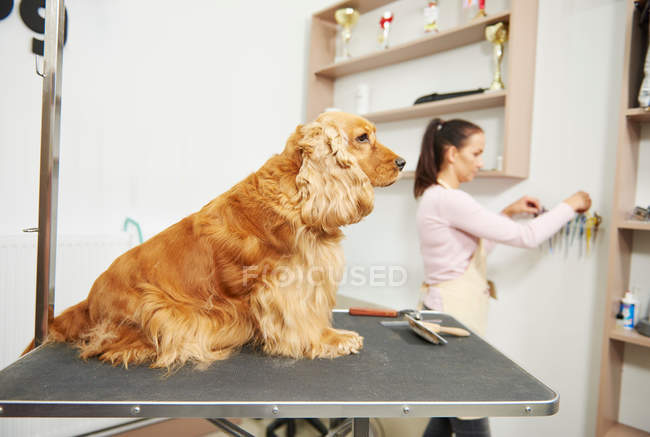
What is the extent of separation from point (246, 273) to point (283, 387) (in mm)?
300

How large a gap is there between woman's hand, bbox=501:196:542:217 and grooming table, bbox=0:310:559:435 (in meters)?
1.19

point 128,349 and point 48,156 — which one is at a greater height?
point 48,156

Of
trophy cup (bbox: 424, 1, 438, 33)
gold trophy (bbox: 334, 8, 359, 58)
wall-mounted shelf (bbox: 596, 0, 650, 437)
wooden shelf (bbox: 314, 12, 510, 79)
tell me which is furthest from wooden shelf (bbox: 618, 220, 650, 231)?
gold trophy (bbox: 334, 8, 359, 58)

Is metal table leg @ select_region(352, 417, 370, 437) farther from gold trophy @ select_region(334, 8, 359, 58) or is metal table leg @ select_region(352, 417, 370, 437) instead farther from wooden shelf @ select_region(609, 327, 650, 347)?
gold trophy @ select_region(334, 8, 359, 58)

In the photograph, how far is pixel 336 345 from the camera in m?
1.10

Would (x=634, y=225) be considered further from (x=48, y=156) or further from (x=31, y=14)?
(x=31, y=14)

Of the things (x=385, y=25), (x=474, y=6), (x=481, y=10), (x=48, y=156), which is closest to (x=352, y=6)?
(x=385, y=25)

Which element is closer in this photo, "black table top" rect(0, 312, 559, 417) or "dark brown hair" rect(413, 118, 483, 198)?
"black table top" rect(0, 312, 559, 417)

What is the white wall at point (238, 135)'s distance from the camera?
1.96 meters

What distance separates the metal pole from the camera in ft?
3.39

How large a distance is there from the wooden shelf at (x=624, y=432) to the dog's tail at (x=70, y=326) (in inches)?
81.9

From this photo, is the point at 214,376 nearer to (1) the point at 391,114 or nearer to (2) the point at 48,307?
(2) the point at 48,307

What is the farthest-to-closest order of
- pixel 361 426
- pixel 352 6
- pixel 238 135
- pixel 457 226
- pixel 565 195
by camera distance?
pixel 352 6 → pixel 238 135 → pixel 565 195 → pixel 457 226 → pixel 361 426

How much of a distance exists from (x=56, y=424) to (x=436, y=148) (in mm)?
2327
